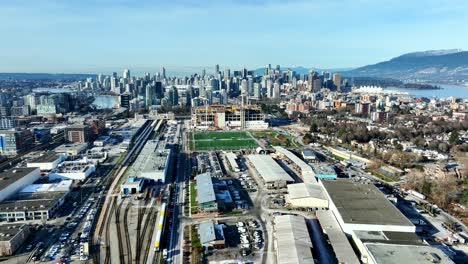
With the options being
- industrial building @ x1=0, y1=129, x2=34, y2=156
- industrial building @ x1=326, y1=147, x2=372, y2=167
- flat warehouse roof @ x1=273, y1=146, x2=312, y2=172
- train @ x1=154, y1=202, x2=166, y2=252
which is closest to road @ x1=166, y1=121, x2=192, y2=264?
train @ x1=154, y1=202, x2=166, y2=252

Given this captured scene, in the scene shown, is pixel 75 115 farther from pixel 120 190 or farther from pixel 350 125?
pixel 350 125

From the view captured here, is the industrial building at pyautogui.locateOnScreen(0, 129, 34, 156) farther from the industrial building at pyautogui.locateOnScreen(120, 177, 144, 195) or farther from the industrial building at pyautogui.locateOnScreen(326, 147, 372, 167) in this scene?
the industrial building at pyautogui.locateOnScreen(326, 147, 372, 167)

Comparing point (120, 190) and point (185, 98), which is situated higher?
point (185, 98)

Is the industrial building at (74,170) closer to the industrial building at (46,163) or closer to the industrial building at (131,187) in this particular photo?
the industrial building at (46,163)

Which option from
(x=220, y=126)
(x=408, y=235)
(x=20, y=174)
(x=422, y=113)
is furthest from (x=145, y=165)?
(x=422, y=113)

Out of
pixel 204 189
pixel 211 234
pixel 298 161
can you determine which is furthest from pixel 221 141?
pixel 211 234
